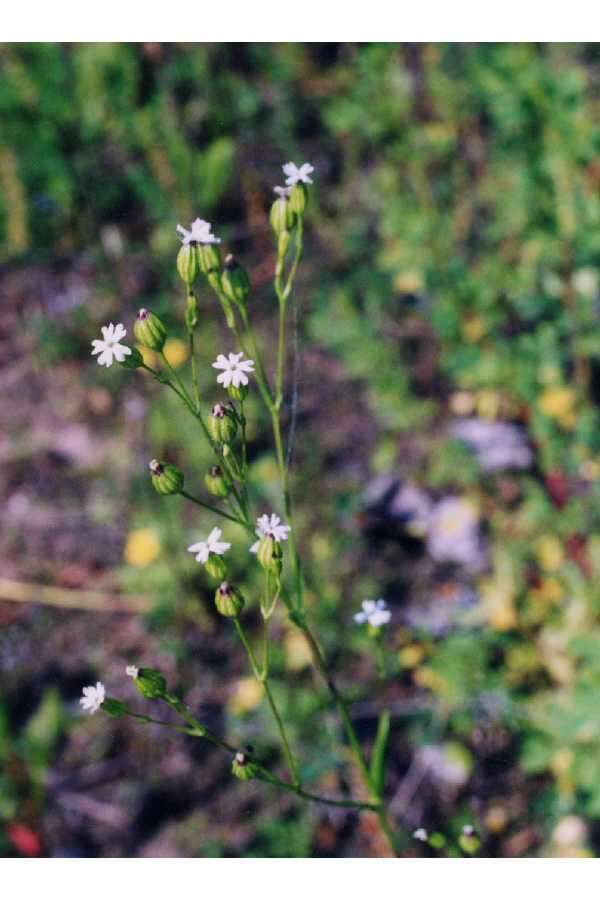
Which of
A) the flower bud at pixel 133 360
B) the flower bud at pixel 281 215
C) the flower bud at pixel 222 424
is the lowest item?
the flower bud at pixel 222 424

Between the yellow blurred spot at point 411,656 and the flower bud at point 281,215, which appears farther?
the yellow blurred spot at point 411,656

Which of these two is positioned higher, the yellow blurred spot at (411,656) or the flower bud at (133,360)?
the flower bud at (133,360)

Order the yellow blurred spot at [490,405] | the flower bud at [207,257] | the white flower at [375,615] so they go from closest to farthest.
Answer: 1. the flower bud at [207,257]
2. the white flower at [375,615]
3. the yellow blurred spot at [490,405]

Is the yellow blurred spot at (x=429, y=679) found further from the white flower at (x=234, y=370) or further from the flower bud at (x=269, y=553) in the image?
the white flower at (x=234, y=370)

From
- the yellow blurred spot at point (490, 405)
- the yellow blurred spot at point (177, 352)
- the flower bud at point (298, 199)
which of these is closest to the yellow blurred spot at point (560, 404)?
the yellow blurred spot at point (490, 405)

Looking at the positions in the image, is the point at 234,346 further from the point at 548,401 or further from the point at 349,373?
the point at 548,401

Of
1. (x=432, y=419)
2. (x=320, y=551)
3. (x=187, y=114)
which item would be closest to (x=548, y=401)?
(x=432, y=419)

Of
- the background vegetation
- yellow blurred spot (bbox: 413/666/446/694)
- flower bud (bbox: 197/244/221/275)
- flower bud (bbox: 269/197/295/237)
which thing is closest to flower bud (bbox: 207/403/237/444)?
flower bud (bbox: 197/244/221/275)
